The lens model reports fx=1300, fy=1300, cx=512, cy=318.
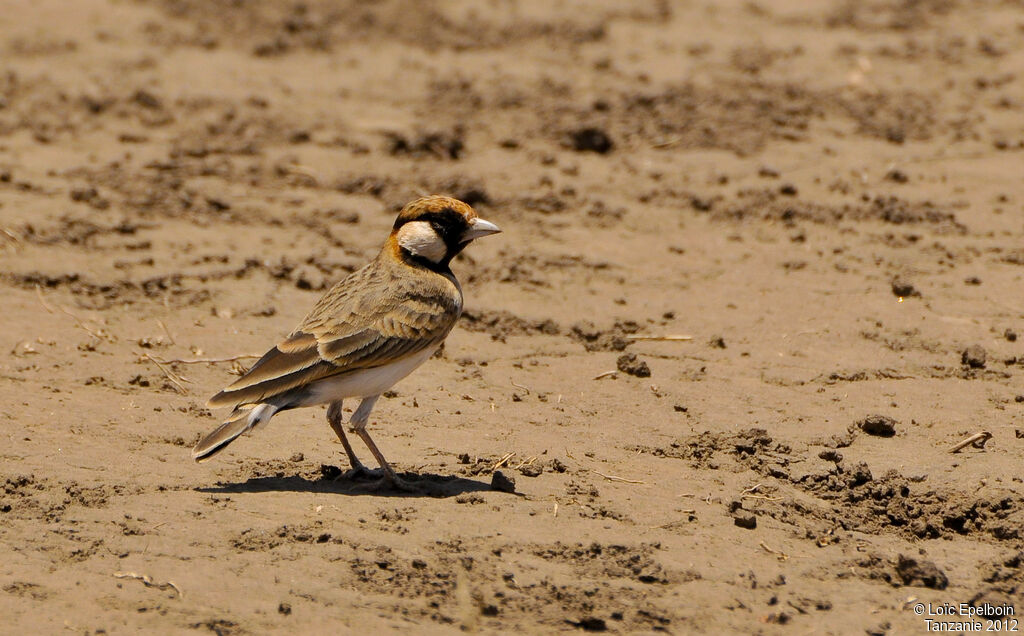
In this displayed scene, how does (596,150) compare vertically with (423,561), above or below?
above

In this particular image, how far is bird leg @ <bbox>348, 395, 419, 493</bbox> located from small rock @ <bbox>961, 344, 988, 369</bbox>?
3.53m

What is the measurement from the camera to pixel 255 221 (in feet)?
32.6

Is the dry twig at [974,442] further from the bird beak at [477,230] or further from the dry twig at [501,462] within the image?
the bird beak at [477,230]

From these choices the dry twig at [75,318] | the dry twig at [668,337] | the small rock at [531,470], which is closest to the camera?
the small rock at [531,470]

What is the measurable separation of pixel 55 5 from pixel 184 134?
3.63 meters

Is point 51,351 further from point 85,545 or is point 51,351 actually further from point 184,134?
point 184,134

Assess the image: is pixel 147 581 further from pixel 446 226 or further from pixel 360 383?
pixel 446 226

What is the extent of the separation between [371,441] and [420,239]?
4.03 ft

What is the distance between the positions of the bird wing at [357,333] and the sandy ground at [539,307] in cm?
53

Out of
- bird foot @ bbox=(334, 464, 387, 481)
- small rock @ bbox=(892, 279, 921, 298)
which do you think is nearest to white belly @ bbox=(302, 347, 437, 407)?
bird foot @ bbox=(334, 464, 387, 481)

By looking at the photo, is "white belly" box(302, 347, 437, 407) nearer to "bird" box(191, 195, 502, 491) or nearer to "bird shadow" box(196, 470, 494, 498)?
"bird" box(191, 195, 502, 491)

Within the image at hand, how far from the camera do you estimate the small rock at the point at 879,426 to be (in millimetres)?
7023

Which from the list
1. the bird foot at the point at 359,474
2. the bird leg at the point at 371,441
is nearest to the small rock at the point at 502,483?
the bird leg at the point at 371,441

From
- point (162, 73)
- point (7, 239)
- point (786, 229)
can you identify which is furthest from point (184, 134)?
point (786, 229)
